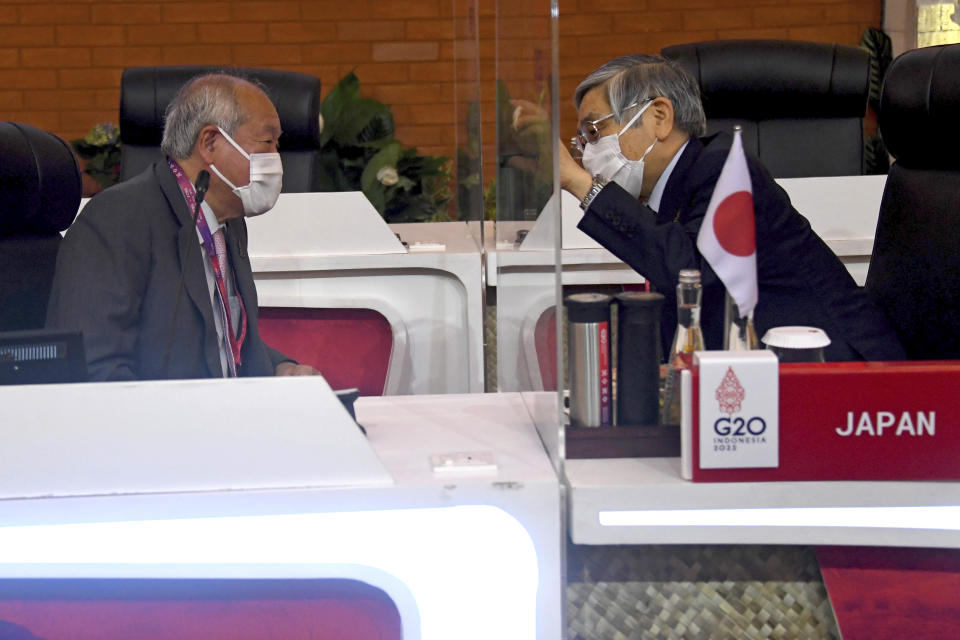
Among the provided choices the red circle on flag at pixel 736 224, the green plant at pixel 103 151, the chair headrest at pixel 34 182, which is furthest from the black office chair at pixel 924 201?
the green plant at pixel 103 151

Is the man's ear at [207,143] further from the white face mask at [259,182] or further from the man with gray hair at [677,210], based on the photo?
the man with gray hair at [677,210]

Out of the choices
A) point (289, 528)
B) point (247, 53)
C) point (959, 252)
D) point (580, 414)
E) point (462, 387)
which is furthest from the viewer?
point (247, 53)

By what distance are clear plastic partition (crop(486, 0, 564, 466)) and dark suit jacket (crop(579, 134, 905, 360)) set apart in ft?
0.73

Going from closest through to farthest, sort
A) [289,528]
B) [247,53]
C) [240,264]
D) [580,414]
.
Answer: [289,528] < [580,414] < [240,264] < [247,53]

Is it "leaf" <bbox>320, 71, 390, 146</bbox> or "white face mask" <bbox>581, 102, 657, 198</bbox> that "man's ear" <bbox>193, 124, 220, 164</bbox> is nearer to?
"white face mask" <bbox>581, 102, 657, 198</bbox>

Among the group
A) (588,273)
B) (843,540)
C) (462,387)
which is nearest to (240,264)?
(462,387)

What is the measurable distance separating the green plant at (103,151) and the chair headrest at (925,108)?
380 cm

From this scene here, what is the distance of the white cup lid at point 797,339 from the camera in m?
1.05

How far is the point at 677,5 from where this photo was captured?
16.4 feet

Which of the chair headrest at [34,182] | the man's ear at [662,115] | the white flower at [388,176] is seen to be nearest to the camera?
the chair headrest at [34,182]

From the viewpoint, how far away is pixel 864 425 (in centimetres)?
97

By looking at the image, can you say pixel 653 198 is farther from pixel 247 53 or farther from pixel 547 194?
pixel 247 53

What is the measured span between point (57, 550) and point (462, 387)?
1.38 m

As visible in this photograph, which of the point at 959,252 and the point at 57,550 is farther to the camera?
the point at 959,252
